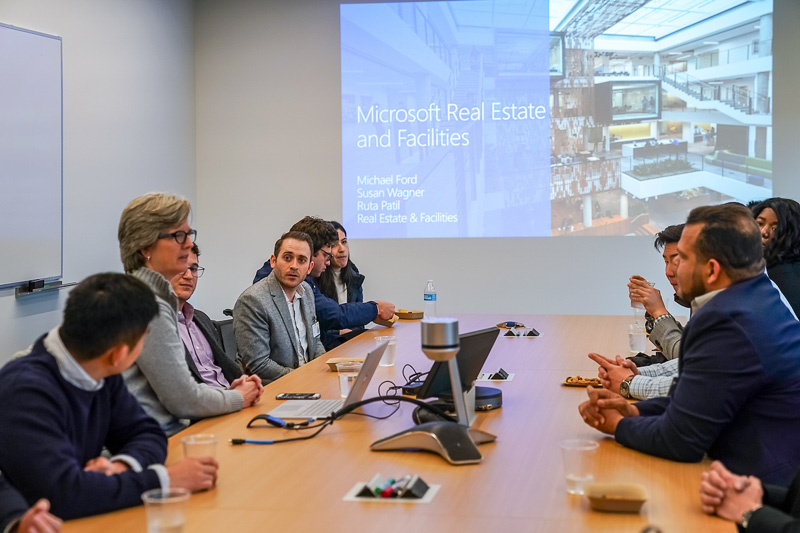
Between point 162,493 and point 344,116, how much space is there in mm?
6049

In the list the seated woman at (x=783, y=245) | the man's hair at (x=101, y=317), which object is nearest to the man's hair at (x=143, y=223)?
the man's hair at (x=101, y=317)

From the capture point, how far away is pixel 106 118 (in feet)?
19.5

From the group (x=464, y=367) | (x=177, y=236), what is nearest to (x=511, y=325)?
(x=464, y=367)

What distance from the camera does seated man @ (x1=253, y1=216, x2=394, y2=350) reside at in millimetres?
4641

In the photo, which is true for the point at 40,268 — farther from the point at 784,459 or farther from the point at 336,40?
the point at 784,459

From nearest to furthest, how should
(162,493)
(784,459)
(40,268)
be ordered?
(162,493), (784,459), (40,268)

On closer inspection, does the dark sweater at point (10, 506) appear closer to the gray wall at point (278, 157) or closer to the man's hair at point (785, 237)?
the man's hair at point (785, 237)

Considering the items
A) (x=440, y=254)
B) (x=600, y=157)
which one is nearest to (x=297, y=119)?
(x=440, y=254)

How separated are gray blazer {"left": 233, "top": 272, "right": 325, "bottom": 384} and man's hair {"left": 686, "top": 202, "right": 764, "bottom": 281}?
7.18ft

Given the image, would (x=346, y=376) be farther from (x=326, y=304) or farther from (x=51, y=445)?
(x=326, y=304)

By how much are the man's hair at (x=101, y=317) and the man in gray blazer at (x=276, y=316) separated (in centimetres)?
199

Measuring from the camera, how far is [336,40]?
23.8 ft

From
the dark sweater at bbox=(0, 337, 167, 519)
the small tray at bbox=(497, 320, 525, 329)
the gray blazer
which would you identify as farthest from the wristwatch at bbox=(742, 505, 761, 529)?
the small tray at bbox=(497, 320, 525, 329)

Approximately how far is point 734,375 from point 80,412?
5.11ft
